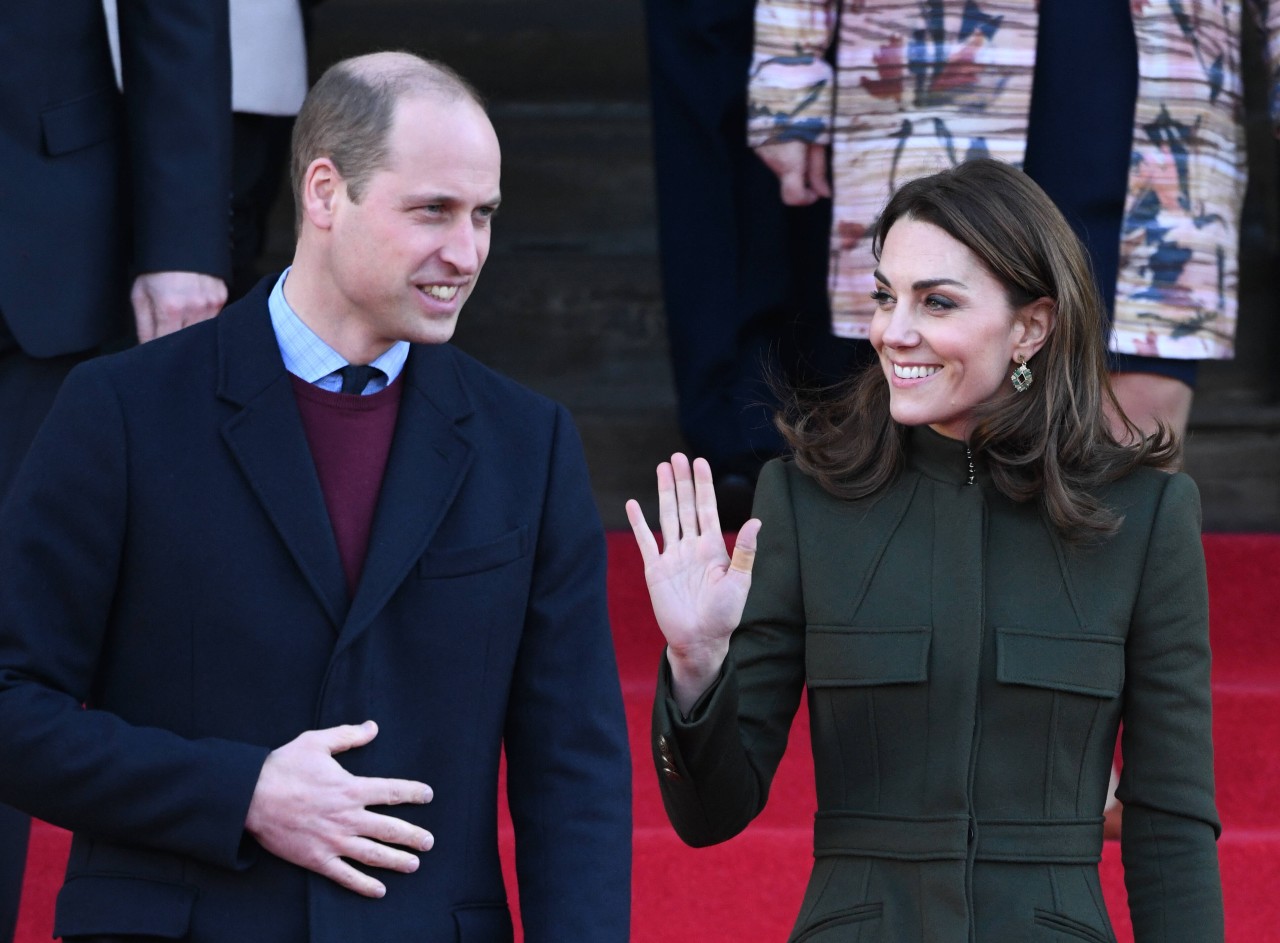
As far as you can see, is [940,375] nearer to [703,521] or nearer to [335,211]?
[703,521]

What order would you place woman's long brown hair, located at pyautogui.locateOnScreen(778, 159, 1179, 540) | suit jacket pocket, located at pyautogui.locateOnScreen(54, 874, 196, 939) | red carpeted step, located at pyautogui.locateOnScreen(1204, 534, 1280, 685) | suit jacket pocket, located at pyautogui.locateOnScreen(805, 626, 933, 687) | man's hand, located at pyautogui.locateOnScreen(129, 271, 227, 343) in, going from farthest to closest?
red carpeted step, located at pyautogui.locateOnScreen(1204, 534, 1280, 685), man's hand, located at pyautogui.locateOnScreen(129, 271, 227, 343), woman's long brown hair, located at pyautogui.locateOnScreen(778, 159, 1179, 540), suit jacket pocket, located at pyautogui.locateOnScreen(805, 626, 933, 687), suit jacket pocket, located at pyautogui.locateOnScreen(54, 874, 196, 939)

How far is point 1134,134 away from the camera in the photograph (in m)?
3.36

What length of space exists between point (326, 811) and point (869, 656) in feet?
2.19

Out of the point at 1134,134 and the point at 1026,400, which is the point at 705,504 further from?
the point at 1134,134

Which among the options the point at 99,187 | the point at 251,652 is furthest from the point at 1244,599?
the point at 251,652

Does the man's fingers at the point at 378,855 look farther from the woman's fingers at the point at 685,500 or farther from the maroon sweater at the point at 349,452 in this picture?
the woman's fingers at the point at 685,500

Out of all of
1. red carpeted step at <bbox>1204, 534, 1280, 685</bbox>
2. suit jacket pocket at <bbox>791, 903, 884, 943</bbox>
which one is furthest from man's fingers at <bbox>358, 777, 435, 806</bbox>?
red carpeted step at <bbox>1204, 534, 1280, 685</bbox>

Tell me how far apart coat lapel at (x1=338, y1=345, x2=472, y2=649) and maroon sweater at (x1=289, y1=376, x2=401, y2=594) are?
2 centimetres

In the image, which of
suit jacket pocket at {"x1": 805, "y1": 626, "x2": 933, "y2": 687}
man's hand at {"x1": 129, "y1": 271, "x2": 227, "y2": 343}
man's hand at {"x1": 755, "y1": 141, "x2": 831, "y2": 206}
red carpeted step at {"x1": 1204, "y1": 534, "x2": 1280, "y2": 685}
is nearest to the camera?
suit jacket pocket at {"x1": 805, "y1": 626, "x2": 933, "y2": 687}

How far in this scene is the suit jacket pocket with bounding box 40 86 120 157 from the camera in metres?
2.91

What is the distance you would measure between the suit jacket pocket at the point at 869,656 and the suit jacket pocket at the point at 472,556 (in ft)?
1.35

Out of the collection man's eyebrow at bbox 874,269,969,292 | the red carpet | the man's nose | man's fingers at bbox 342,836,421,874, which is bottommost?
the red carpet

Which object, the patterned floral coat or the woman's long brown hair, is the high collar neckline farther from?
the patterned floral coat

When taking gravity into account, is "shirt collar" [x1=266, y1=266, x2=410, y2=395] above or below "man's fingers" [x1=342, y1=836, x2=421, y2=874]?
above
